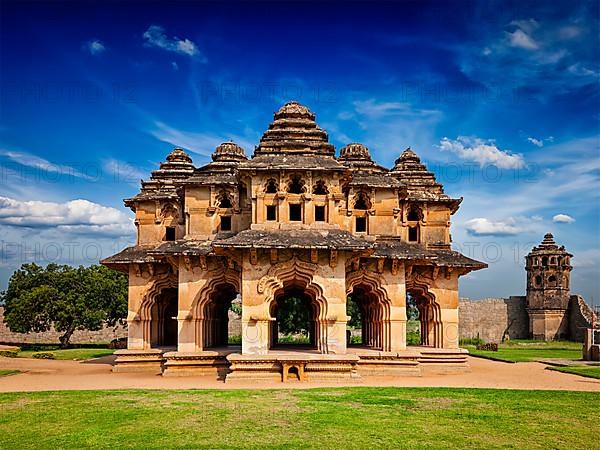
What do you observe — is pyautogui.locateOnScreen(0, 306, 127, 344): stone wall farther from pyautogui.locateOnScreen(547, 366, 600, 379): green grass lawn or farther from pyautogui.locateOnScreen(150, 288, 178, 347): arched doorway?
pyautogui.locateOnScreen(547, 366, 600, 379): green grass lawn

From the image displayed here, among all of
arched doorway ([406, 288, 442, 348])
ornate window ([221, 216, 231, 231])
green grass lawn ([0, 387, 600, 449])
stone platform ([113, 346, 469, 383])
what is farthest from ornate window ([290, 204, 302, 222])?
arched doorway ([406, 288, 442, 348])

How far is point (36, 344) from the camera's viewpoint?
42250 mm

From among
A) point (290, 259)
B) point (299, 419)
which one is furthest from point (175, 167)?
point (299, 419)

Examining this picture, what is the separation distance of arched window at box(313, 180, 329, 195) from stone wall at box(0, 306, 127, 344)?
29758 mm

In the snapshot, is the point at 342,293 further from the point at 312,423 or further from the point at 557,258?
the point at 557,258

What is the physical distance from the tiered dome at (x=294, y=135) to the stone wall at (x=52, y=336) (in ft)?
92.7

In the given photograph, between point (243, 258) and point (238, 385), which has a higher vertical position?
point (243, 258)

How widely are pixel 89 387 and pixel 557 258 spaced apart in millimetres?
39622

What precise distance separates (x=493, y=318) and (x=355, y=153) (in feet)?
90.2

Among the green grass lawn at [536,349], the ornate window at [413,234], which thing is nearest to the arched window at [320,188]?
the ornate window at [413,234]

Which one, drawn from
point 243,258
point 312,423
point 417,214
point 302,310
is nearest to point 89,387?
point 243,258

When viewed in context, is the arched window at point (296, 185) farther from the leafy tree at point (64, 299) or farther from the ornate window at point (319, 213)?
the leafy tree at point (64, 299)

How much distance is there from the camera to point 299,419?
11453 mm

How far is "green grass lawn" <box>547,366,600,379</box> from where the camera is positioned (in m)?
20.7
